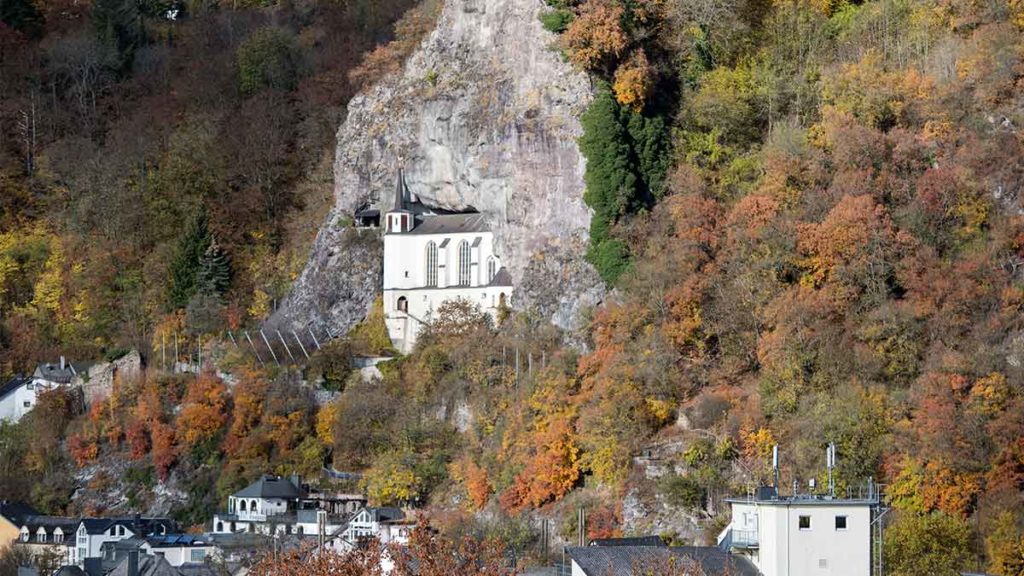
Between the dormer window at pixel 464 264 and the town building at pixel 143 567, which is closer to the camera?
the town building at pixel 143 567

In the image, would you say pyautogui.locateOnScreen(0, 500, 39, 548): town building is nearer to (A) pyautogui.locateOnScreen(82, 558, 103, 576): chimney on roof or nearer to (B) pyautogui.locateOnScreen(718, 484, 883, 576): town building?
(A) pyautogui.locateOnScreen(82, 558, 103, 576): chimney on roof

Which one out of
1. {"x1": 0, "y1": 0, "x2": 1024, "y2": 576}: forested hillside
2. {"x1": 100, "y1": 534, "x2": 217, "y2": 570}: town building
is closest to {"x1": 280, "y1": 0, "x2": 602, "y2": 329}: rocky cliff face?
{"x1": 0, "y1": 0, "x2": 1024, "y2": 576}: forested hillside

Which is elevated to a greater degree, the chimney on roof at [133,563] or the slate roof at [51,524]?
the slate roof at [51,524]

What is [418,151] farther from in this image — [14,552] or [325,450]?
[14,552]

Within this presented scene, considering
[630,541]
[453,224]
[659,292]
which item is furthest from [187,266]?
[630,541]

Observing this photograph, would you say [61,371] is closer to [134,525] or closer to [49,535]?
[49,535]

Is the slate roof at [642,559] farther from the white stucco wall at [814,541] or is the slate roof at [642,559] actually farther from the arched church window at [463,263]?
the arched church window at [463,263]

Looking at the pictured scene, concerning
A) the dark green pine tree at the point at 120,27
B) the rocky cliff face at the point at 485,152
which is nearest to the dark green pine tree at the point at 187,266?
the rocky cliff face at the point at 485,152
